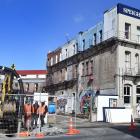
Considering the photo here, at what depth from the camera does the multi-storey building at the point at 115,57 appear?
1444 inches

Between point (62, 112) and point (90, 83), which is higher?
point (90, 83)

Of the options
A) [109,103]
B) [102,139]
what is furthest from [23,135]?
[109,103]

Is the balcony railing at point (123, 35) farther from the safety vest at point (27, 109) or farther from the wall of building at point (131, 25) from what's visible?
the safety vest at point (27, 109)

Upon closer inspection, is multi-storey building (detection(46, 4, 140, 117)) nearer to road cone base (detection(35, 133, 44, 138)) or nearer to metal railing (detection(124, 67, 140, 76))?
metal railing (detection(124, 67, 140, 76))

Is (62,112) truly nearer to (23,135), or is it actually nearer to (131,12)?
(131,12)

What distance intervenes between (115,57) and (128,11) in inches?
219

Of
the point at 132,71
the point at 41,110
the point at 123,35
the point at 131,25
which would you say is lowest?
the point at 41,110

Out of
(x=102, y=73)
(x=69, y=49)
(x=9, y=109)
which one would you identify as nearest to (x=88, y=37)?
(x=69, y=49)

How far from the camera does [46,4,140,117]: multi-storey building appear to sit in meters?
36.7

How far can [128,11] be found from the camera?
125 ft

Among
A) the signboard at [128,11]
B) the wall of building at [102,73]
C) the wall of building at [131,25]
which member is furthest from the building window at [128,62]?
the signboard at [128,11]

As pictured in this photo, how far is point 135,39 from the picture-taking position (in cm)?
3872

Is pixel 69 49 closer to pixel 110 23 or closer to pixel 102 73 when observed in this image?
pixel 102 73

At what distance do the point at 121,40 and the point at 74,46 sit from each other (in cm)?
1333
